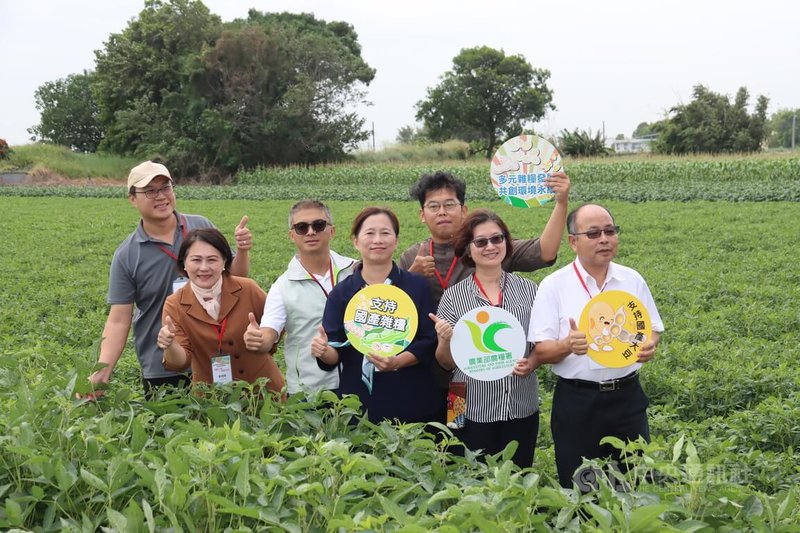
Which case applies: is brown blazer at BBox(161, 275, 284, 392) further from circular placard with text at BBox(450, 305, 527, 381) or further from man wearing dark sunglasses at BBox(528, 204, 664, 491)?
man wearing dark sunglasses at BBox(528, 204, 664, 491)

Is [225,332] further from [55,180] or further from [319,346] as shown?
[55,180]

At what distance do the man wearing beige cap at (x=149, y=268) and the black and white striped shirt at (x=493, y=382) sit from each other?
1109 millimetres

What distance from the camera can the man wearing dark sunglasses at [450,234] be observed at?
355 centimetres

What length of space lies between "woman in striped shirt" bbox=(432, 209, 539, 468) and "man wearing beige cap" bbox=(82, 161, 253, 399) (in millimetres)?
1127

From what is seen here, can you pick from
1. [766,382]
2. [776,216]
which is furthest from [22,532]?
[776,216]

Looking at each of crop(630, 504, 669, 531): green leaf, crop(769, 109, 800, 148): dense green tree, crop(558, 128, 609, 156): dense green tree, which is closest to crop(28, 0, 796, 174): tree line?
crop(558, 128, 609, 156): dense green tree

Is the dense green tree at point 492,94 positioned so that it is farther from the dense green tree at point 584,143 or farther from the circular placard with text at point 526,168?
the circular placard with text at point 526,168

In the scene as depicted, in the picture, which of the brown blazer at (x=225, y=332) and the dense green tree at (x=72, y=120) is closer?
the brown blazer at (x=225, y=332)

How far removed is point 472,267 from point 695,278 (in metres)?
6.58

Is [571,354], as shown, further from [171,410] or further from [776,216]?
[776,216]

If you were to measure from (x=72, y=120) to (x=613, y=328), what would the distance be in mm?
62699

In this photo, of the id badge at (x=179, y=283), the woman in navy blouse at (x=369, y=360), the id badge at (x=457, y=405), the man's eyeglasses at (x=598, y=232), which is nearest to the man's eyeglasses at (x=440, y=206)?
the woman in navy blouse at (x=369, y=360)

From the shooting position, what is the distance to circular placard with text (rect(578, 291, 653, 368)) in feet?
9.77

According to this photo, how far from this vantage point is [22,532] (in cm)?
153
